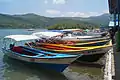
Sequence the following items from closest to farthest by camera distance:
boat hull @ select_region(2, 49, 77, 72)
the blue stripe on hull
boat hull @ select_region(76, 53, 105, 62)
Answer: boat hull @ select_region(2, 49, 77, 72) → the blue stripe on hull → boat hull @ select_region(76, 53, 105, 62)

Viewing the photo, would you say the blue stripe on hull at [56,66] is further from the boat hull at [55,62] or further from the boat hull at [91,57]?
the boat hull at [91,57]

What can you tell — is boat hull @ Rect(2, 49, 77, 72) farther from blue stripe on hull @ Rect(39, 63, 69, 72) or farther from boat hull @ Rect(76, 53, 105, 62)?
boat hull @ Rect(76, 53, 105, 62)

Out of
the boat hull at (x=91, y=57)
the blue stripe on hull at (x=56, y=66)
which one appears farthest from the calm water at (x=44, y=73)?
the boat hull at (x=91, y=57)

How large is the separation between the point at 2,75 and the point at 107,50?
853cm

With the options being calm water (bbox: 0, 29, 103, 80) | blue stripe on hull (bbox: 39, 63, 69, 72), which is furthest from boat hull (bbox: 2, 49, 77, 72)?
calm water (bbox: 0, 29, 103, 80)

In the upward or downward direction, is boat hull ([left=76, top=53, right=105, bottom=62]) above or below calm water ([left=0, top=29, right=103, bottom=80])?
above

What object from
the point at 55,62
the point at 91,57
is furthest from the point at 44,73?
the point at 91,57

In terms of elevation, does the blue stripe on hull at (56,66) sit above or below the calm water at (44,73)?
above

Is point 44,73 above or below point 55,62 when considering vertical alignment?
below

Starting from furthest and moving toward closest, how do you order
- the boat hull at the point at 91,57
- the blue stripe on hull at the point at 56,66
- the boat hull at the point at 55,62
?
the boat hull at the point at 91,57 < the blue stripe on hull at the point at 56,66 < the boat hull at the point at 55,62

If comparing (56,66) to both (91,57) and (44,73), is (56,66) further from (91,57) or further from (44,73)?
(91,57)

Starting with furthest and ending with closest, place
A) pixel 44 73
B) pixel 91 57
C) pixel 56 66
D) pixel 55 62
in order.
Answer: pixel 91 57 < pixel 44 73 < pixel 56 66 < pixel 55 62

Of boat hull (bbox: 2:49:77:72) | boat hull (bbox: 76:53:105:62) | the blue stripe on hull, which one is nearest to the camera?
boat hull (bbox: 2:49:77:72)

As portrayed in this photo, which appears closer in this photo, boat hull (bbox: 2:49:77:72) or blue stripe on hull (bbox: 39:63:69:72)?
boat hull (bbox: 2:49:77:72)
